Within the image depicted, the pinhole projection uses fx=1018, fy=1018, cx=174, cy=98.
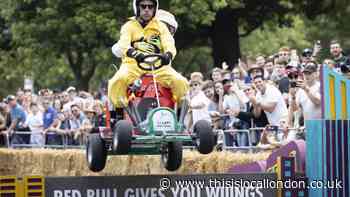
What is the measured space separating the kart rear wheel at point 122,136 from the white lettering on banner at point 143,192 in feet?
2.27

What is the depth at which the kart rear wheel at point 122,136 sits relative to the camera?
12.4m

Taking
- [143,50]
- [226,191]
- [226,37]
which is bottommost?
[226,191]

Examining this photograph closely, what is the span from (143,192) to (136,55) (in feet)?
6.82

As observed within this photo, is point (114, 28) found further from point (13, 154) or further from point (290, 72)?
point (290, 72)

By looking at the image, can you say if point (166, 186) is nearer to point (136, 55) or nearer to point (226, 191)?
point (226, 191)

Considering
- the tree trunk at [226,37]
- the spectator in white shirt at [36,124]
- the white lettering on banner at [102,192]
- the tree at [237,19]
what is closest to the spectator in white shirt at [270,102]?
the white lettering on banner at [102,192]

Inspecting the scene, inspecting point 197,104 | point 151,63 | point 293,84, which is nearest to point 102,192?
point 151,63

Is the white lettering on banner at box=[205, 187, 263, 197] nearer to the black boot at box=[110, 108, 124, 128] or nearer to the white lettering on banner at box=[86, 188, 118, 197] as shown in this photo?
the white lettering on banner at box=[86, 188, 118, 197]

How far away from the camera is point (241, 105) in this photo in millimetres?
18859

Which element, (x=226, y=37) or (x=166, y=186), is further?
(x=226, y=37)

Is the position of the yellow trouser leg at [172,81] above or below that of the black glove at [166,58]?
below

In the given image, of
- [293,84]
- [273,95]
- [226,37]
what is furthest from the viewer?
[226,37]

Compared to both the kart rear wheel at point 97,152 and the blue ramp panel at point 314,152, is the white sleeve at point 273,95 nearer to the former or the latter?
the blue ramp panel at point 314,152

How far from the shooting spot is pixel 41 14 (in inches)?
1178
